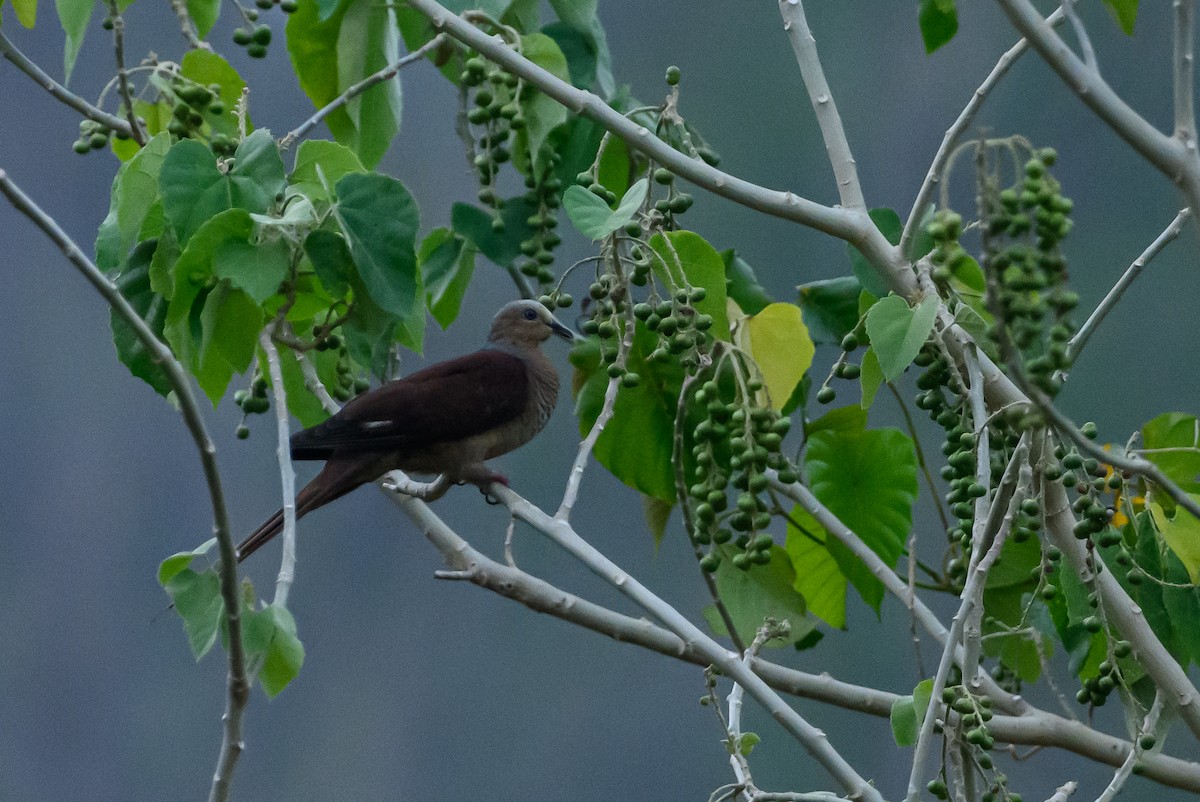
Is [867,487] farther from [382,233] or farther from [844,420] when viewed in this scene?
[382,233]

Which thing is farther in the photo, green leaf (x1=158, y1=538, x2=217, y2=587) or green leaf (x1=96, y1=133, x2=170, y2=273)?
green leaf (x1=96, y1=133, x2=170, y2=273)

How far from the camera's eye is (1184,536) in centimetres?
122

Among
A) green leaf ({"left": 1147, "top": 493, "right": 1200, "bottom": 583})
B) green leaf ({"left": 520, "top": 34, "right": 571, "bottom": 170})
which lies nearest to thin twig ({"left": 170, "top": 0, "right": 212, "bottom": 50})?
green leaf ({"left": 520, "top": 34, "right": 571, "bottom": 170})

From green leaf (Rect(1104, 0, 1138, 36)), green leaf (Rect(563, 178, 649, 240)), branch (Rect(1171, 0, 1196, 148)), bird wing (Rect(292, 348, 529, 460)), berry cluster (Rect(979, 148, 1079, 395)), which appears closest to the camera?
berry cluster (Rect(979, 148, 1079, 395))

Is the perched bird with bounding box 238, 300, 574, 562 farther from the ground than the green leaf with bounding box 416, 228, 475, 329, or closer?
closer

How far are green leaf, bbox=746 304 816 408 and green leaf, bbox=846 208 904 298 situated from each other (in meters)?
0.08

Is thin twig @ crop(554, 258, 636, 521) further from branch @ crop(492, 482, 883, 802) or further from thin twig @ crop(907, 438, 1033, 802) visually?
thin twig @ crop(907, 438, 1033, 802)

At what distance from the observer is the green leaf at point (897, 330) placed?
3.18 ft

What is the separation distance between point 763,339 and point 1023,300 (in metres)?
0.62

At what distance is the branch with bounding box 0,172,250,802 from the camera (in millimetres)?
836

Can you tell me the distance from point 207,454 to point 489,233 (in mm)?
767

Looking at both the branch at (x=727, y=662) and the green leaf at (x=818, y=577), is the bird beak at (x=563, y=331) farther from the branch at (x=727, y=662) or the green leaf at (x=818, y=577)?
the branch at (x=727, y=662)

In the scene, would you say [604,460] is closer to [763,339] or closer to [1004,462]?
[763,339]

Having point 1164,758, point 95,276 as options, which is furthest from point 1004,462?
point 95,276
